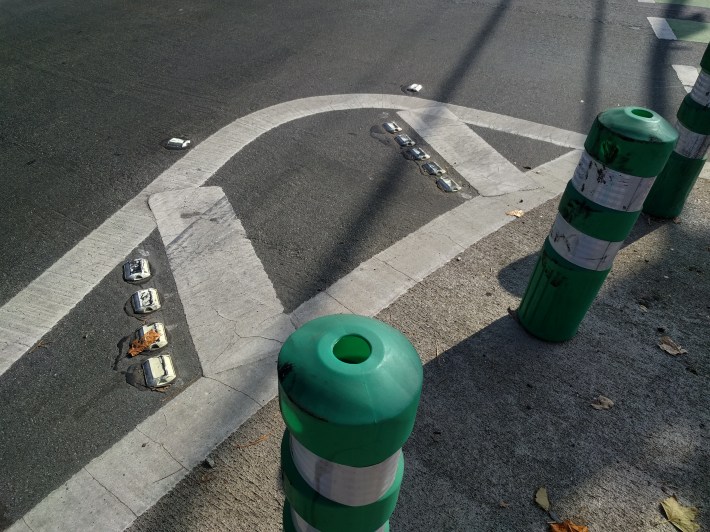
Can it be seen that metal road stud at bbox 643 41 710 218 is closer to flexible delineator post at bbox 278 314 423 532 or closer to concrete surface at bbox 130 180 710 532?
concrete surface at bbox 130 180 710 532

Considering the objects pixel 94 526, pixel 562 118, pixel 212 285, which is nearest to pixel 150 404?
pixel 94 526

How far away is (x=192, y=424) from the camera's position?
10.2ft

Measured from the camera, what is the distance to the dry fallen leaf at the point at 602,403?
3.27 metres

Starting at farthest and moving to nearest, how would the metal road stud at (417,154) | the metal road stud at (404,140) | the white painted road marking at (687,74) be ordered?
the white painted road marking at (687,74) → the metal road stud at (404,140) → the metal road stud at (417,154)

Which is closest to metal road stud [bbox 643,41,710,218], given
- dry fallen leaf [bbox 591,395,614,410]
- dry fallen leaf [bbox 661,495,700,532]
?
dry fallen leaf [bbox 591,395,614,410]

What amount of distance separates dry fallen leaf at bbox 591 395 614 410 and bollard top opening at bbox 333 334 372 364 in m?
2.26

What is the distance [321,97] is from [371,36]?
8.19 ft

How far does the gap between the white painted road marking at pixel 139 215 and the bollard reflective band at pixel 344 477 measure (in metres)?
2.71

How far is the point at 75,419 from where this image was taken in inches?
126

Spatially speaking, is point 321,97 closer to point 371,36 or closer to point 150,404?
point 371,36

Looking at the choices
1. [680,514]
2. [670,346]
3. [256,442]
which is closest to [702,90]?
[670,346]

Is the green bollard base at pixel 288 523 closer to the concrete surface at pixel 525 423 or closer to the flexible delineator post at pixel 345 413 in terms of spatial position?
the flexible delineator post at pixel 345 413

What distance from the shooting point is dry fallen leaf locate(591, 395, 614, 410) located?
10.7 ft

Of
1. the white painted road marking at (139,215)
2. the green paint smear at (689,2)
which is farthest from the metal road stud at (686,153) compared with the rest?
the green paint smear at (689,2)
